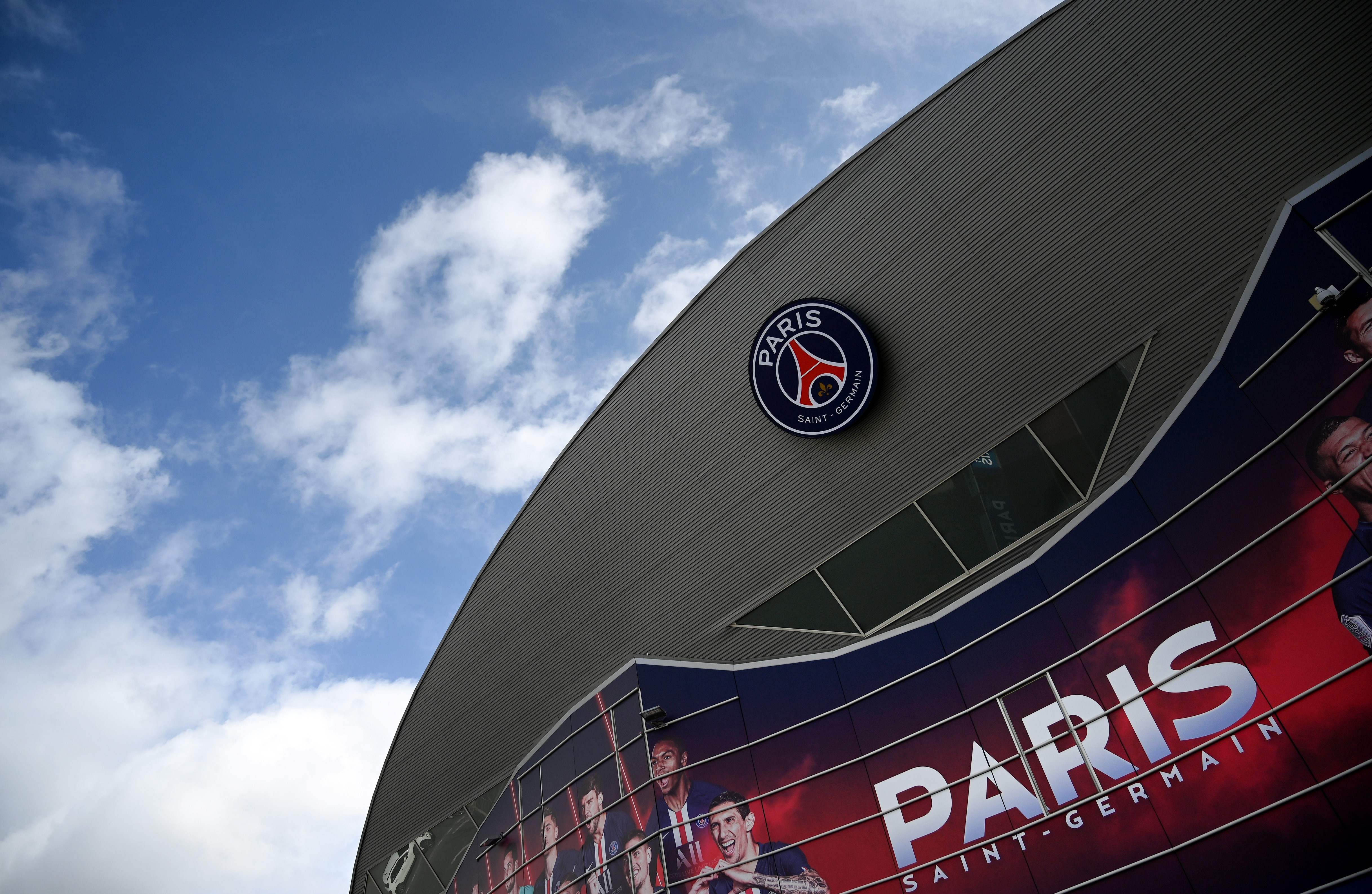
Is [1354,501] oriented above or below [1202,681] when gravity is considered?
above

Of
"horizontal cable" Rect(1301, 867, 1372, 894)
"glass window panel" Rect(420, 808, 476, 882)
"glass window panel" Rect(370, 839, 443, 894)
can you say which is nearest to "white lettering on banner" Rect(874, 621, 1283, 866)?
"horizontal cable" Rect(1301, 867, 1372, 894)

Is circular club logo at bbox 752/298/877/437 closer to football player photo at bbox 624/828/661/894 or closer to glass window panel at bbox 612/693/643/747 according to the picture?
glass window panel at bbox 612/693/643/747

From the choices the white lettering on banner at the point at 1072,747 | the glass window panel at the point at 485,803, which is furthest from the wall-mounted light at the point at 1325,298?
the glass window panel at the point at 485,803

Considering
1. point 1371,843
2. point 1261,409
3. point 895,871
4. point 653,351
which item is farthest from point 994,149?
point 895,871

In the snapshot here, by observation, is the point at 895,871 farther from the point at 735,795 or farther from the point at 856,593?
the point at 856,593

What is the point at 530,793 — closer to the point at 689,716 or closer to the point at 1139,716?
the point at 689,716

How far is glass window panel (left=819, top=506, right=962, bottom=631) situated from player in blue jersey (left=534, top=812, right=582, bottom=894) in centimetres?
891

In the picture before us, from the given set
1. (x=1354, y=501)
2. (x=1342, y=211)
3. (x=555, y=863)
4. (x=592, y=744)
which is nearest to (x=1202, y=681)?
(x=1354, y=501)

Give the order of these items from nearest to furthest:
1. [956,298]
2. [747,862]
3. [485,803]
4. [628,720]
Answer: [747,862], [956,298], [628,720], [485,803]

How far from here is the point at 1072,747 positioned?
12734 millimetres

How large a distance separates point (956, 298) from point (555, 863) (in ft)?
54.5

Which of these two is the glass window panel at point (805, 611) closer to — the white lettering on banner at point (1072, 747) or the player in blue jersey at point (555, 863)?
the white lettering on banner at point (1072, 747)

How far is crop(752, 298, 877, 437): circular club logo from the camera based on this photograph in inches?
711

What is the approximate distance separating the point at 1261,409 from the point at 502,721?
21.6 metres
